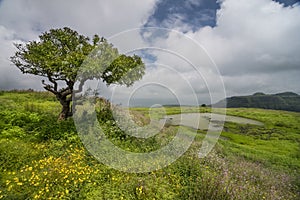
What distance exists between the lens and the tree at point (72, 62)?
35.3ft

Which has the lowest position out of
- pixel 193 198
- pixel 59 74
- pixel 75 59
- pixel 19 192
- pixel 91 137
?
pixel 193 198

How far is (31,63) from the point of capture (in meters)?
11.4

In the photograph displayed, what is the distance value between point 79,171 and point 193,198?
396 cm

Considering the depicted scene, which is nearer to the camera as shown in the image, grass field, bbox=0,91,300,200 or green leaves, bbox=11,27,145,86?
grass field, bbox=0,91,300,200

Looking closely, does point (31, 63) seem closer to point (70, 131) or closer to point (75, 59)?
point (75, 59)

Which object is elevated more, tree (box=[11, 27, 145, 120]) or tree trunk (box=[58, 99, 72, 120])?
tree (box=[11, 27, 145, 120])

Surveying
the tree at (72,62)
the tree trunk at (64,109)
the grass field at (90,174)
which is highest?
the tree at (72,62)

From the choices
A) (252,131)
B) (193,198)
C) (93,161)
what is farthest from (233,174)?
(252,131)

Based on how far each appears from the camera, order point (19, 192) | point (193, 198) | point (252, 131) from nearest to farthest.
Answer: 1. point (19, 192)
2. point (193, 198)
3. point (252, 131)

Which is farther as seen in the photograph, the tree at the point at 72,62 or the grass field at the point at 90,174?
the tree at the point at 72,62

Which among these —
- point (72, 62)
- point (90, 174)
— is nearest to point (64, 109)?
point (72, 62)

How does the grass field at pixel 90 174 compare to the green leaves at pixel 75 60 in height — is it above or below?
below

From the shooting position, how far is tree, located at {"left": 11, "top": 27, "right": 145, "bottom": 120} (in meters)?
10.8

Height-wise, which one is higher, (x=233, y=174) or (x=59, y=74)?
(x=59, y=74)
